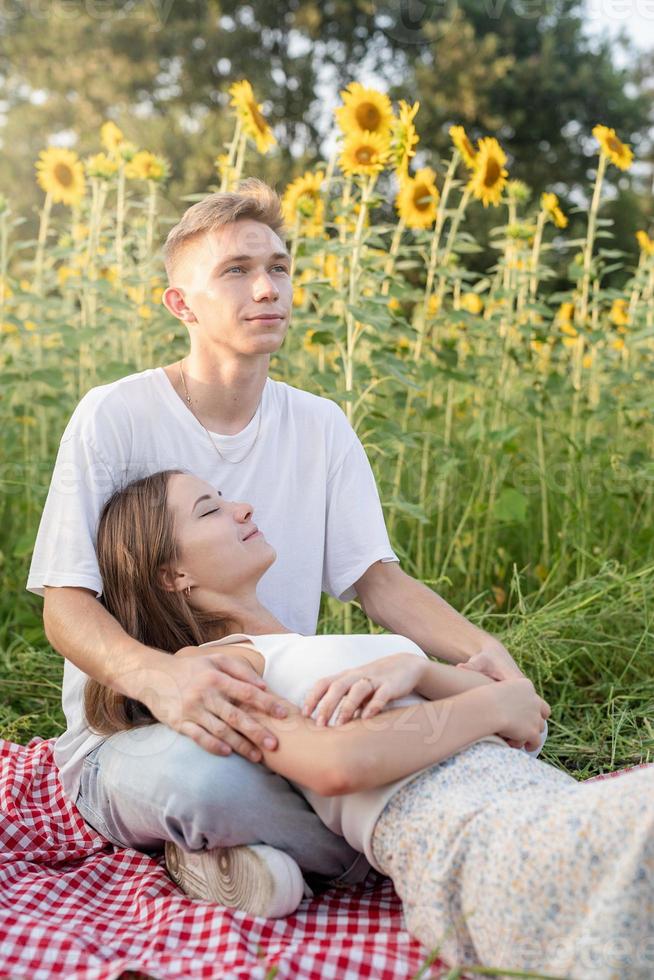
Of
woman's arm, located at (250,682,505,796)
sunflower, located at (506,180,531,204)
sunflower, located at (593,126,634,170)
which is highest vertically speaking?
sunflower, located at (593,126,634,170)

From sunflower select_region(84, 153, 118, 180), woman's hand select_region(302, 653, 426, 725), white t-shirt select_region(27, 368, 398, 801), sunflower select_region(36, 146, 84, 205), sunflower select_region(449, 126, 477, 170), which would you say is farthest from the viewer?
sunflower select_region(36, 146, 84, 205)

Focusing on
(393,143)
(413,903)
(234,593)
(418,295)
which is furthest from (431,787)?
(418,295)

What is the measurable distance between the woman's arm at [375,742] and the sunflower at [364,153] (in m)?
1.71

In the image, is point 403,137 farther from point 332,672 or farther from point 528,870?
point 528,870

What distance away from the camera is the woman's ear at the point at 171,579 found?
6.49ft

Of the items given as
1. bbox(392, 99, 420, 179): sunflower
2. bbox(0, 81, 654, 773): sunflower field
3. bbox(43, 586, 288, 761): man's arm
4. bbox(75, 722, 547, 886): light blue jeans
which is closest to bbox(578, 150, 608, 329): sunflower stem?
bbox(0, 81, 654, 773): sunflower field

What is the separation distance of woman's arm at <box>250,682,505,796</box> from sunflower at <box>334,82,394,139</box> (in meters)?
1.81

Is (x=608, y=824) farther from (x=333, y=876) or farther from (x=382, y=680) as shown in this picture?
(x=333, y=876)

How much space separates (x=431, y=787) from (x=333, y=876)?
0.37 meters

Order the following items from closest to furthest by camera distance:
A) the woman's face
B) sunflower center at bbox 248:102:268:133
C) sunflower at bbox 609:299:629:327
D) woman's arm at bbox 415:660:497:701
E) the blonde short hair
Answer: woman's arm at bbox 415:660:497:701 < the woman's face < the blonde short hair < sunflower center at bbox 248:102:268:133 < sunflower at bbox 609:299:629:327

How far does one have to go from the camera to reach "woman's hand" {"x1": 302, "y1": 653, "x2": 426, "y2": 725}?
1648mm

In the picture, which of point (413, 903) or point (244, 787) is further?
point (244, 787)

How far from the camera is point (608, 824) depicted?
4.58 feet

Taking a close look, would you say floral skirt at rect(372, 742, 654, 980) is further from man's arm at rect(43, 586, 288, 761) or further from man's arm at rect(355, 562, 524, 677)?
man's arm at rect(355, 562, 524, 677)
